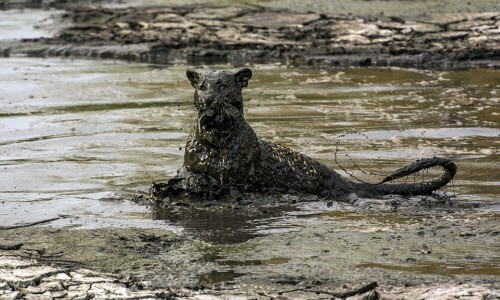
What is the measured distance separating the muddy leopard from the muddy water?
32cm

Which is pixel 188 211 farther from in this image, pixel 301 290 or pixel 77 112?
pixel 77 112

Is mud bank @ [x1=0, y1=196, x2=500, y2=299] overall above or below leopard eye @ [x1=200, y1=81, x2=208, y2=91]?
below

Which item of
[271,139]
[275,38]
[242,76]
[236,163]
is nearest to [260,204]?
[236,163]

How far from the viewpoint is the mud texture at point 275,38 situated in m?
17.6

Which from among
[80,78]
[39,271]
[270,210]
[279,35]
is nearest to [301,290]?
[39,271]

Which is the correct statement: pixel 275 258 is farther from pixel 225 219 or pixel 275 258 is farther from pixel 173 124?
pixel 173 124

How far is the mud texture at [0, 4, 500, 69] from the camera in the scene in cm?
1756

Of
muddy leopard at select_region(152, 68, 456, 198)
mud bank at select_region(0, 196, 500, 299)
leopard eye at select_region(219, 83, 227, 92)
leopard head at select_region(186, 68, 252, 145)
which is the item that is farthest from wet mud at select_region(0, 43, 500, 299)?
leopard eye at select_region(219, 83, 227, 92)

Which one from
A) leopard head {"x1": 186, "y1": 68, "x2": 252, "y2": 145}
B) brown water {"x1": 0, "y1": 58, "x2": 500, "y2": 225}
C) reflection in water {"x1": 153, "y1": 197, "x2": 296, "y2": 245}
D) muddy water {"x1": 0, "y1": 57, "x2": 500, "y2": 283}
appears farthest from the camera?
brown water {"x1": 0, "y1": 58, "x2": 500, "y2": 225}

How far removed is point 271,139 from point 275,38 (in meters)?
6.79

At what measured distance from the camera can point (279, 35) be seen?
62.4ft

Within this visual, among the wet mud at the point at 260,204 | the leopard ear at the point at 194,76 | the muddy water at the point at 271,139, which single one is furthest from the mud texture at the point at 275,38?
the leopard ear at the point at 194,76

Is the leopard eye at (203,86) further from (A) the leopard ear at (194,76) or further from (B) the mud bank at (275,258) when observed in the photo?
(B) the mud bank at (275,258)

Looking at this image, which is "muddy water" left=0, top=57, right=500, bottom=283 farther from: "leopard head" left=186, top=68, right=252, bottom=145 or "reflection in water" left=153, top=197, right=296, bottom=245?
"leopard head" left=186, top=68, right=252, bottom=145
